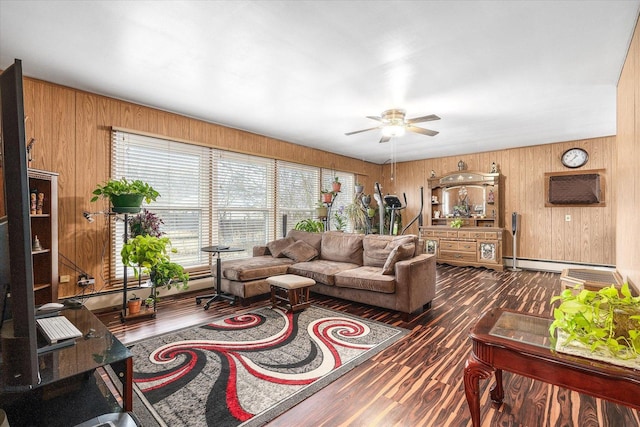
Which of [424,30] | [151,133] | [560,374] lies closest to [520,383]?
[560,374]

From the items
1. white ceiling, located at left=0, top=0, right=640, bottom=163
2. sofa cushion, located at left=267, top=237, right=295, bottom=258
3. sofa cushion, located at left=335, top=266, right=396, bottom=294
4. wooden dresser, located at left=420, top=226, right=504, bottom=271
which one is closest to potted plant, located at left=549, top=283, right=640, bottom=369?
white ceiling, located at left=0, top=0, right=640, bottom=163

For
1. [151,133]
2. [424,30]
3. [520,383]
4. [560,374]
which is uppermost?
[424,30]

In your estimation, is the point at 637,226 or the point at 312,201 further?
the point at 312,201

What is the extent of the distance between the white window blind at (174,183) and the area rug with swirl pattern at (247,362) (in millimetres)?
1573

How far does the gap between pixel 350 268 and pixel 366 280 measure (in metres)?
0.57

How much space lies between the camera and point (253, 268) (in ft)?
13.1

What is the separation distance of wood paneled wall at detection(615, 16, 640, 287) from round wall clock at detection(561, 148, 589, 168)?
335cm

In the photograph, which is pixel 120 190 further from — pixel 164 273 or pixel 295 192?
pixel 295 192

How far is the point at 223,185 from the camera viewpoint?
4.89 m

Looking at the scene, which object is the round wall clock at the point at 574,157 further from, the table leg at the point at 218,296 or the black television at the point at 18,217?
the black television at the point at 18,217

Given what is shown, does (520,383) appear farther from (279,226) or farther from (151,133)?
(151,133)

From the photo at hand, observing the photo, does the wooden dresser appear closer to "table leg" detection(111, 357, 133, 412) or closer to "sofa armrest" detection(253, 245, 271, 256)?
"sofa armrest" detection(253, 245, 271, 256)

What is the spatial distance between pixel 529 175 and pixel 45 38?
782cm

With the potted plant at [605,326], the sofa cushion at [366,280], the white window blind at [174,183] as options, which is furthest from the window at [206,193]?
the potted plant at [605,326]
